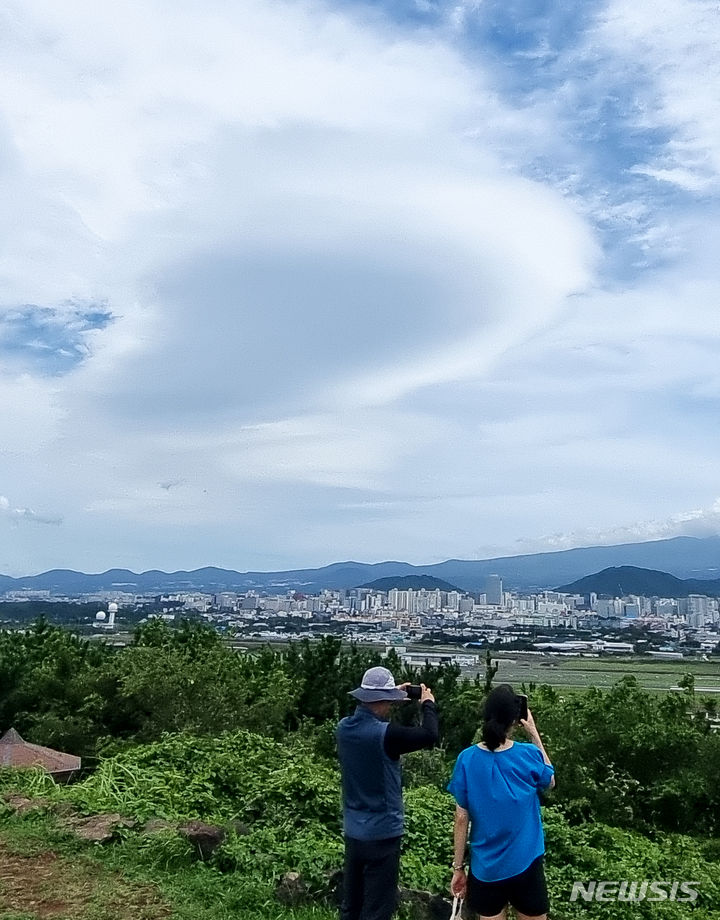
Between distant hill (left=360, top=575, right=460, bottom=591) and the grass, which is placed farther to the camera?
distant hill (left=360, top=575, right=460, bottom=591)

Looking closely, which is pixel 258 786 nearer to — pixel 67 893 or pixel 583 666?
pixel 67 893

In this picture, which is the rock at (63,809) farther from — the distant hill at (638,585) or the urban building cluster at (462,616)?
the distant hill at (638,585)

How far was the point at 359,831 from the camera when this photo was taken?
3.86m

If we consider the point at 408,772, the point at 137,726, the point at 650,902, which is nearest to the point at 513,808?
the point at 650,902

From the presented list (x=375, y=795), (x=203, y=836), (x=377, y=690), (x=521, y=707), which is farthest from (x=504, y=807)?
(x=203, y=836)

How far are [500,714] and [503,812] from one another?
384 mm

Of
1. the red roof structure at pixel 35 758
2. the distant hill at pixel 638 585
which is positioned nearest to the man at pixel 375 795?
the red roof structure at pixel 35 758

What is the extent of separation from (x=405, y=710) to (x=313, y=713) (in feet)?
14.8

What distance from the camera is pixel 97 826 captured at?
20.0 feet

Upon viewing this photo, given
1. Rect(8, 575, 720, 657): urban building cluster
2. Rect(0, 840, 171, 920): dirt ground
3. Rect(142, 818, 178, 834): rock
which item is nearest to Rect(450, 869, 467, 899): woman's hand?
Rect(0, 840, 171, 920): dirt ground

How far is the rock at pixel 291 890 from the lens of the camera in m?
5.16

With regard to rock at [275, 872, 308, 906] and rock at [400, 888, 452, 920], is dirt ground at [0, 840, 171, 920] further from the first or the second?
rock at [400, 888, 452, 920]

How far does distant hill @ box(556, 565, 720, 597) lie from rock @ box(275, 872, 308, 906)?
79.9 m

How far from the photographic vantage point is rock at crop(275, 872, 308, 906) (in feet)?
16.9
